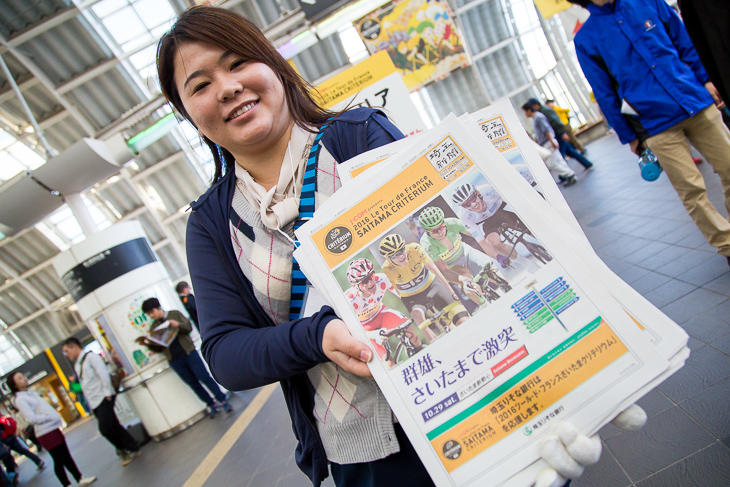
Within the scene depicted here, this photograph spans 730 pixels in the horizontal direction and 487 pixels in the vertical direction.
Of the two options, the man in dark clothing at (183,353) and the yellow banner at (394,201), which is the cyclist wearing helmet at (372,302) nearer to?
the yellow banner at (394,201)

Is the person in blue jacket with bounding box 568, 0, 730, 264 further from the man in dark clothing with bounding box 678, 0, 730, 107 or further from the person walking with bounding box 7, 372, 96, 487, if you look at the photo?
the person walking with bounding box 7, 372, 96, 487

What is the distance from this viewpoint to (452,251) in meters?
0.71

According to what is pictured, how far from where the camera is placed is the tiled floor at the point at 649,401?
1610 millimetres

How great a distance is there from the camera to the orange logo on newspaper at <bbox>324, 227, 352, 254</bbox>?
Result: 2.45 ft

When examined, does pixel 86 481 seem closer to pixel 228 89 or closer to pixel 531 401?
pixel 228 89

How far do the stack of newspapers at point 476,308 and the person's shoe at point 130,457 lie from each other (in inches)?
257

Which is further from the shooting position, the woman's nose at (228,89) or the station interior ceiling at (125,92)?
the station interior ceiling at (125,92)

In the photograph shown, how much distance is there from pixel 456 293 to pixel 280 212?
380 millimetres

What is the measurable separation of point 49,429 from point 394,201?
610 centimetres

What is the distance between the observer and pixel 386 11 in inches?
408

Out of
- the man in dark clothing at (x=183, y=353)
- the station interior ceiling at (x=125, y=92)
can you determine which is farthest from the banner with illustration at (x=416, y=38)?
the man in dark clothing at (x=183, y=353)

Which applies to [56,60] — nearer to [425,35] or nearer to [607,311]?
[425,35]

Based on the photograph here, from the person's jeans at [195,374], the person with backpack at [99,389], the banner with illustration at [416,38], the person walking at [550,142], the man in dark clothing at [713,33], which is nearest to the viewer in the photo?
the man in dark clothing at [713,33]

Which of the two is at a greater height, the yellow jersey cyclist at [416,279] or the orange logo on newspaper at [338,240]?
the orange logo on newspaper at [338,240]
